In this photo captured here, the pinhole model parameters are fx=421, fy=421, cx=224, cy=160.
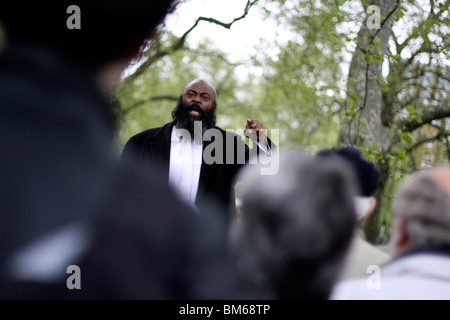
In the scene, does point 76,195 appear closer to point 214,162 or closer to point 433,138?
point 214,162

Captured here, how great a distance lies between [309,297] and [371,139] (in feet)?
18.4

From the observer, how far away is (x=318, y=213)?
763mm

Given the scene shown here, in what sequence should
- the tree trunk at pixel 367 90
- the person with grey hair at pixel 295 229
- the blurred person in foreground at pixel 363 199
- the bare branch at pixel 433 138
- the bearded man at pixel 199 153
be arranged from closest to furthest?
the person with grey hair at pixel 295 229 → the blurred person in foreground at pixel 363 199 → the bearded man at pixel 199 153 → the tree trunk at pixel 367 90 → the bare branch at pixel 433 138

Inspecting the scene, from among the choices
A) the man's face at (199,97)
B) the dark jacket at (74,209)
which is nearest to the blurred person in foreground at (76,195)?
the dark jacket at (74,209)

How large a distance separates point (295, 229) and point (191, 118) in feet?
13.0

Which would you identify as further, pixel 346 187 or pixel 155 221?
pixel 346 187

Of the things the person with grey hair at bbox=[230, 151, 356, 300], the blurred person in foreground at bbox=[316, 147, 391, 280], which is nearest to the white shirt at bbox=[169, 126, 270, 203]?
the blurred person in foreground at bbox=[316, 147, 391, 280]

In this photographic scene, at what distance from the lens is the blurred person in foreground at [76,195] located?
60 cm

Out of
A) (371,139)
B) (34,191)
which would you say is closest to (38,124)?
(34,191)

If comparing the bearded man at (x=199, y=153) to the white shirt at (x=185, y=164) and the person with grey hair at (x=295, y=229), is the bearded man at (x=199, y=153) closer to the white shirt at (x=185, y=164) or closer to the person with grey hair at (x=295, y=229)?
the white shirt at (x=185, y=164)

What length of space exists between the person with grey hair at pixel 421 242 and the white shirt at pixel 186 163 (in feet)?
8.03

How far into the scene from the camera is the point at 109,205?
633 millimetres
